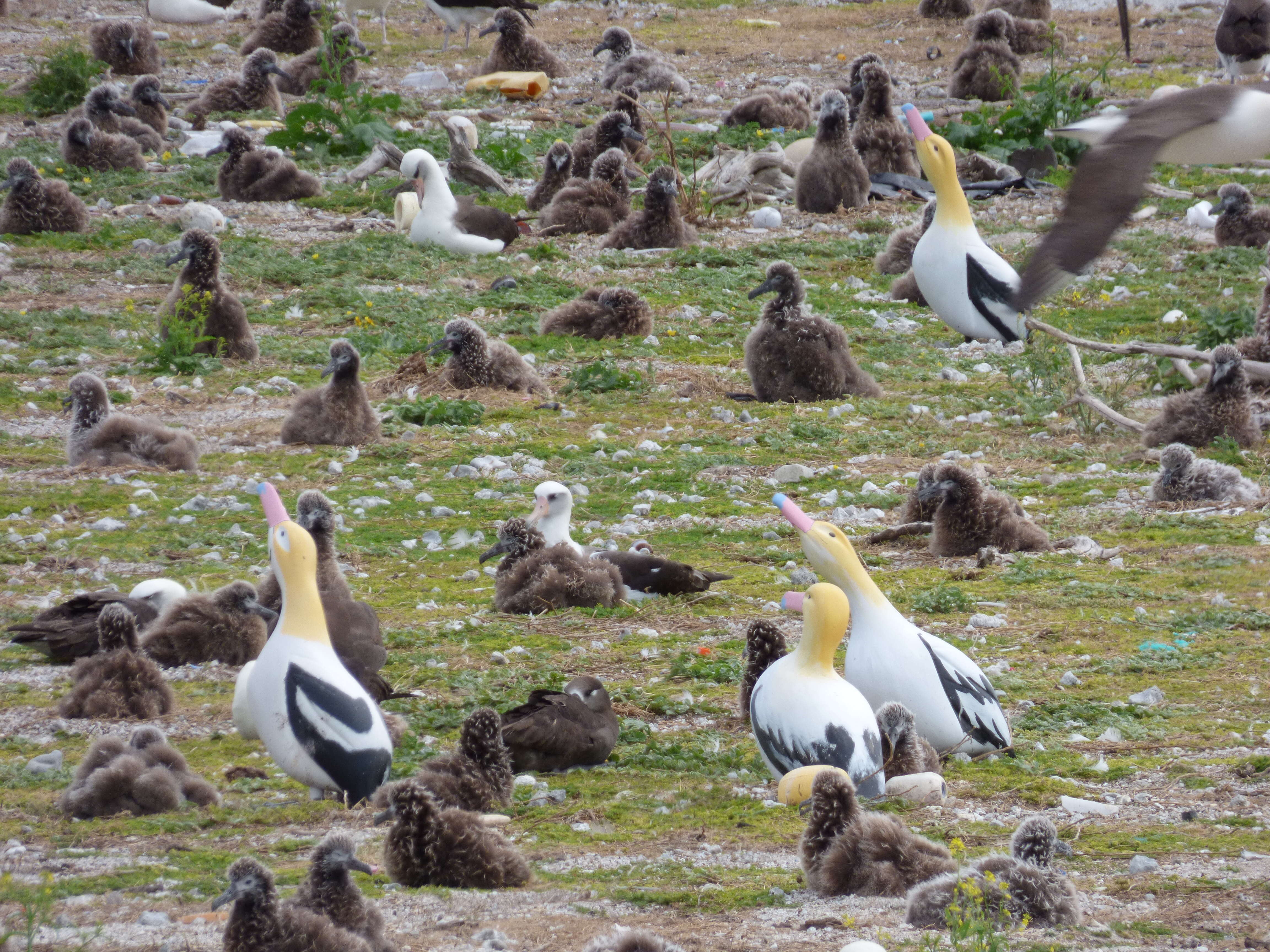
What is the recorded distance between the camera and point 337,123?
18516mm

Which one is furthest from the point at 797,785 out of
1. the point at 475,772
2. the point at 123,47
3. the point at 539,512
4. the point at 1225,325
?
the point at 123,47

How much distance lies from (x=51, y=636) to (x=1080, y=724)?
166 inches

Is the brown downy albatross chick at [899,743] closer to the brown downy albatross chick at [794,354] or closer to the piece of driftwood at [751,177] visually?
the brown downy albatross chick at [794,354]

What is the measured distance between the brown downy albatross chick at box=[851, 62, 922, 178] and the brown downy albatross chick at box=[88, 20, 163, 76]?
10.2 m

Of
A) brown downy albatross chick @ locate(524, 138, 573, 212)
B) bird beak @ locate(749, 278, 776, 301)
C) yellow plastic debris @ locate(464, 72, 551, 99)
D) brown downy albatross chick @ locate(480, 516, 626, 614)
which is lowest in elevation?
brown downy albatross chick @ locate(480, 516, 626, 614)

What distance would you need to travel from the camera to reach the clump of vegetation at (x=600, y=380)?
38.0ft

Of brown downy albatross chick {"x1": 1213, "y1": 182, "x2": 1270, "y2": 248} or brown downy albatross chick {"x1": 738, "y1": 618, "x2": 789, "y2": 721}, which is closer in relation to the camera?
brown downy albatross chick {"x1": 738, "y1": 618, "x2": 789, "y2": 721}

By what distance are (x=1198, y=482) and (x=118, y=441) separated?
6403mm

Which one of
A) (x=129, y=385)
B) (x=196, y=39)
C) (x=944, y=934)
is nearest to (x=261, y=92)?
(x=196, y=39)

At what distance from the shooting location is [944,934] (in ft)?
13.2

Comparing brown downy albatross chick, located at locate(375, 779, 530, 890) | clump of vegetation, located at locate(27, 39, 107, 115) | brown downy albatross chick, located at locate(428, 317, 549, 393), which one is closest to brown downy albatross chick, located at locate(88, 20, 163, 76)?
clump of vegetation, located at locate(27, 39, 107, 115)

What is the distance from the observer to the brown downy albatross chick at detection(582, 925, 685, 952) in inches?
140

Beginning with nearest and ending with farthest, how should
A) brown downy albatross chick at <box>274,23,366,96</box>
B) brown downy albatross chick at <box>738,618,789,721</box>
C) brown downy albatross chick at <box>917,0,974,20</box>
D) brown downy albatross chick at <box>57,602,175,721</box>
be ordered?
1. brown downy albatross chick at <box>57,602,175,721</box>
2. brown downy albatross chick at <box>738,618,789,721</box>
3. brown downy albatross chick at <box>274,23,366,96</box>
4. brown downy albatross chick at <box>917,0,974,20</box>

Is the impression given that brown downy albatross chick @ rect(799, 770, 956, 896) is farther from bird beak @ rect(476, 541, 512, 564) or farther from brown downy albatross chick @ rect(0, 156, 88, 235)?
brown downy albatross chick @ rect(0, 156, 88, 235)
